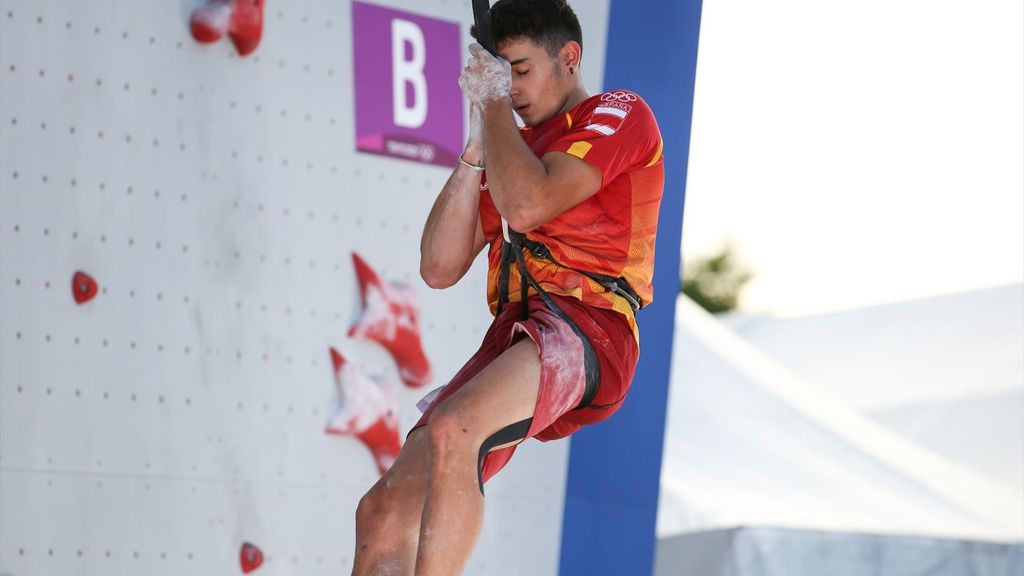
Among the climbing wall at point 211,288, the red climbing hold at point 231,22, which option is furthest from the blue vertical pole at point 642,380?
the red climbing hold at point 231,22

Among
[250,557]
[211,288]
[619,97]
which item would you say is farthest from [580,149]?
[250,557]

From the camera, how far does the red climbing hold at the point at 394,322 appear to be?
3521 mm

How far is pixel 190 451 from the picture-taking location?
3213 mm

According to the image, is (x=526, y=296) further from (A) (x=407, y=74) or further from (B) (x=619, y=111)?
(A) (x=407, y=74)

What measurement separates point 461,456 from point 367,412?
4.76 feet

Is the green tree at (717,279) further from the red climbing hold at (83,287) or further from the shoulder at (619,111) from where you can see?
the shoulder at (619,111)

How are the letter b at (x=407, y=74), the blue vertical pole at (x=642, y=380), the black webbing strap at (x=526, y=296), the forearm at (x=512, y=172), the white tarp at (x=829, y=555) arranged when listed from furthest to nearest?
1. the white tarp at (x=829, y=555)
2. the blue vertical pole at (x=642, y=380)
3. the letter b at (x=407, y=74)
4. the black webbing strap at (x=526, y=296)
5. the forearm at (x=512, y=172)

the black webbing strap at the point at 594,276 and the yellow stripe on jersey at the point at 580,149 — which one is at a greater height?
the yellow stripe on jersey at the point at 580,149

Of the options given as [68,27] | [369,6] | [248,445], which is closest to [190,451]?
[248,445]

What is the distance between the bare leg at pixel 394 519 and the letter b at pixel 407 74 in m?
1.51

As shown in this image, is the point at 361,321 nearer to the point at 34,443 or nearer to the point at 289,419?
the point at 289,419

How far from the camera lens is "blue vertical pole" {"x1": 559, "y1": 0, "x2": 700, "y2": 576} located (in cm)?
389

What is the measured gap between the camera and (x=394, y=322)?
357 centimetres

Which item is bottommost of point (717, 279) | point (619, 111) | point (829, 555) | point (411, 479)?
point (717, 279)
